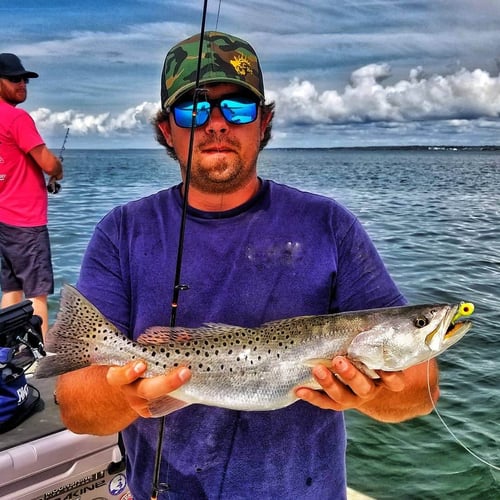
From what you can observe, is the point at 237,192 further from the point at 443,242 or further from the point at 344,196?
the point at 344,196

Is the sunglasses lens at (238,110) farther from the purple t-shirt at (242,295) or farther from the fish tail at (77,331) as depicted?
the fish tail at (77,331)

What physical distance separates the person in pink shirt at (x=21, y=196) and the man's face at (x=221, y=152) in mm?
5155

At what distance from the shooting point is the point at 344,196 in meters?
40.7

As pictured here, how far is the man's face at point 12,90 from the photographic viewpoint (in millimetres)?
7445

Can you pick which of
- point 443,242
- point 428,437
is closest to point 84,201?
point 443,242

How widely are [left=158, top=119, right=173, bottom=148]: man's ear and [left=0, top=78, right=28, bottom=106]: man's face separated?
4.92 m

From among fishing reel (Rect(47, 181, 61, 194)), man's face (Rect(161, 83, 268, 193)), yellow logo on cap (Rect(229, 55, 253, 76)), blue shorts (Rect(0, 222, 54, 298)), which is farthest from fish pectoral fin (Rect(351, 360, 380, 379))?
fishing reel (Rect(47, 181, 61, 194))

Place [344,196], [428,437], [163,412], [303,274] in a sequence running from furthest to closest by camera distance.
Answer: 1. [344,196]
2. [428,437]
3. [303,274]
4. [163,412]

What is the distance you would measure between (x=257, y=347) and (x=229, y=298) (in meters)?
0.24

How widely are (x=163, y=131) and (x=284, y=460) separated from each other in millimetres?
1745

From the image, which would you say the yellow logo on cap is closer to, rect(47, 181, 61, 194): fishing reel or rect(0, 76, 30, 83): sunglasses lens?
rect(0, 76, 30, 83): sunglasses lens

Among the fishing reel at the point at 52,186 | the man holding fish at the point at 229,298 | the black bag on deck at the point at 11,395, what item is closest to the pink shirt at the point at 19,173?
the fishing reel at the point at 52,186

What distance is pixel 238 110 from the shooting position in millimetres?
2855

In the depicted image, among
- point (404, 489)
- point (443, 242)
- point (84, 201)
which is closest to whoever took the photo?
point (404, 489)
